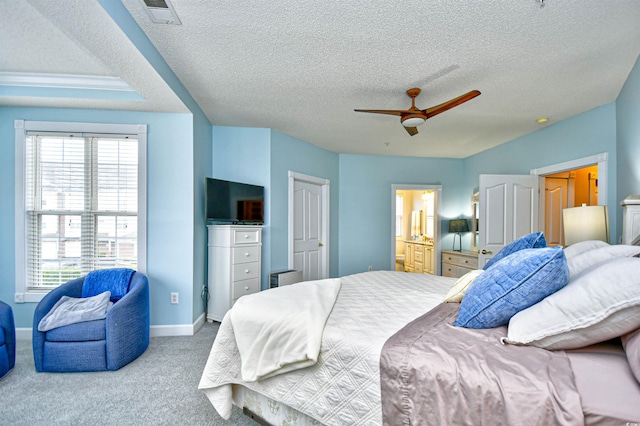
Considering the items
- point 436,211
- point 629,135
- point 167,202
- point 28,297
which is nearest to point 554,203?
point 629,135

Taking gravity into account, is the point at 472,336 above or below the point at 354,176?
below

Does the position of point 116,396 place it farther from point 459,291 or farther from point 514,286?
point 514,286

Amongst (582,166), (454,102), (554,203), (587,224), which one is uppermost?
(454,102)

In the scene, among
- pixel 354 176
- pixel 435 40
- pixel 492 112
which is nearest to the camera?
pixel 435 40

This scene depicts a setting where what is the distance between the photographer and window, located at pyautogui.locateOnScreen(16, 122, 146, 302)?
3092 millimetres

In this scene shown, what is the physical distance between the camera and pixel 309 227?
197 inches

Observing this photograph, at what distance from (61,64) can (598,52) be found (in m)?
4.24

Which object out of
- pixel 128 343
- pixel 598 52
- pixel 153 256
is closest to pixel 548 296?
pixel 598 52

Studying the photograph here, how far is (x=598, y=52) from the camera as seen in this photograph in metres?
2.27

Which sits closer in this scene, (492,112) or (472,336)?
(472,336)

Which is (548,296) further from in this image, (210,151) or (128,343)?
(210,151)

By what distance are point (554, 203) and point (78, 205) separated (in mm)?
5699

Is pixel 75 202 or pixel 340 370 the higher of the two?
pixel 75 202

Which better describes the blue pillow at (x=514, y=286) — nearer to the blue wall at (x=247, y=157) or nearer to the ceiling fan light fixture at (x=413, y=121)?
the ceiling fan light fixture at (x=413, y=121)
